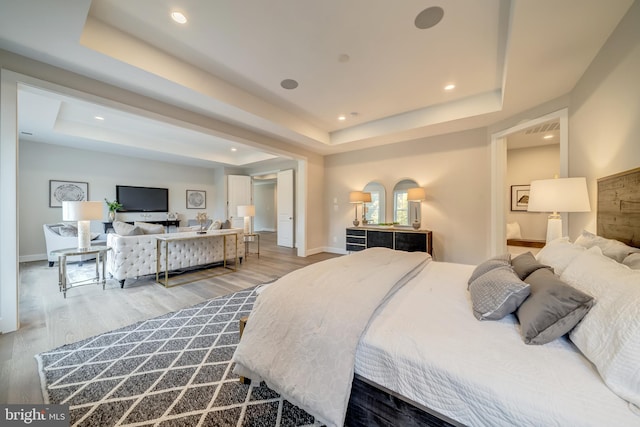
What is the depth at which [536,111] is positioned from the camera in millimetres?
3098

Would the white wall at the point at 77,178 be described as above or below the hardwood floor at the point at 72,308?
above

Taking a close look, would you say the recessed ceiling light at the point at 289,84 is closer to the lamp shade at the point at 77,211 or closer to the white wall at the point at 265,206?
the lamp shade at the point at 77,211

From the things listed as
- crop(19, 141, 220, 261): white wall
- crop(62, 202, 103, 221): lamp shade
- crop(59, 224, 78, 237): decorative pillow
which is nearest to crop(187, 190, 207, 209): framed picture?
crop(19, 141, 220, 261): white wall

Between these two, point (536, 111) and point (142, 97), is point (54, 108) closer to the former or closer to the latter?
point (142, 97)

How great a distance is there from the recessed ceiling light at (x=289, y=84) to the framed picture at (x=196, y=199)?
19.7 feet

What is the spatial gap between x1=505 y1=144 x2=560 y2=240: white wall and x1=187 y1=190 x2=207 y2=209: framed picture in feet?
28.6

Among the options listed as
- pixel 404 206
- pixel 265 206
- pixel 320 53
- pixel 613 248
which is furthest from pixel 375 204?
pixel 265 206

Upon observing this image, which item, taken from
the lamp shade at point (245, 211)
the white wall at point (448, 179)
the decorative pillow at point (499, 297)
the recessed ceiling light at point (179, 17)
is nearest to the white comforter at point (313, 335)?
the decorative pillow at point (499, 297)

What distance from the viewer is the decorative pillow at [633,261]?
120 cm

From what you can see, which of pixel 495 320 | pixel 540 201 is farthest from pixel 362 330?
pixel 540 201

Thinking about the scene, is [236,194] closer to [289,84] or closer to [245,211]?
[245,211]

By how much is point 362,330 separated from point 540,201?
2.50m

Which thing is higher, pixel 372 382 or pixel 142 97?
pixel 142 97
